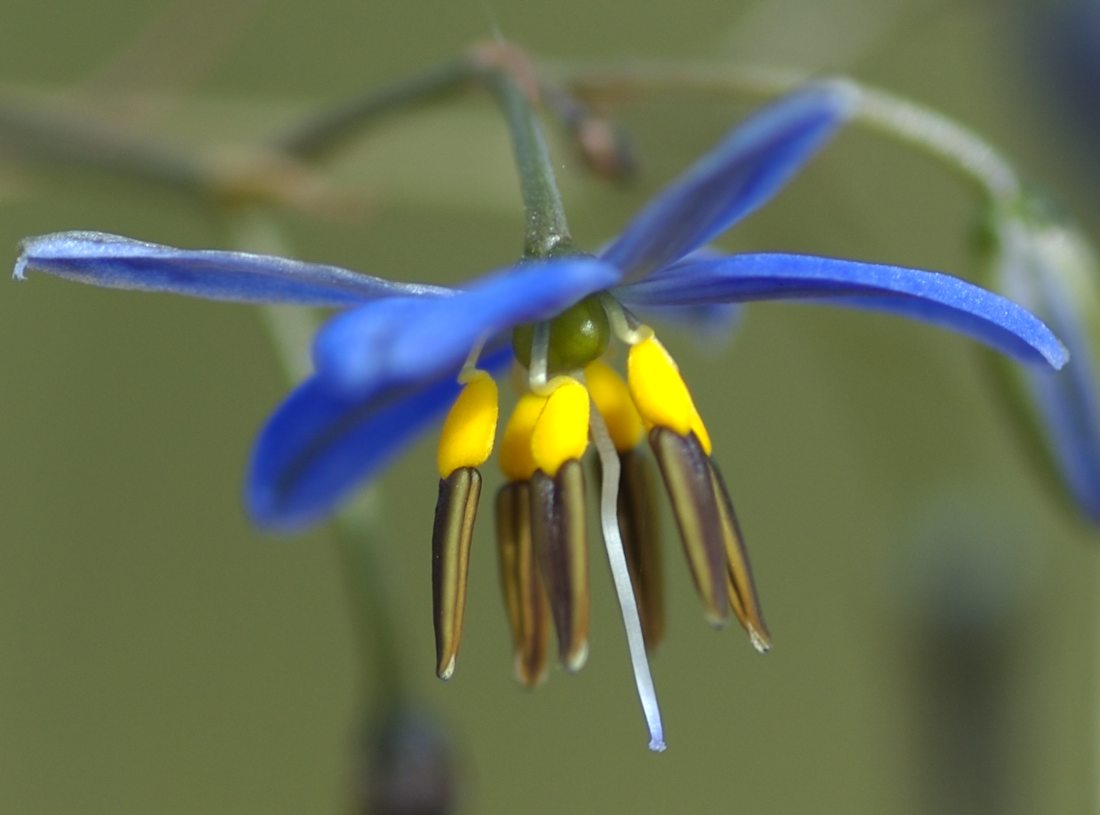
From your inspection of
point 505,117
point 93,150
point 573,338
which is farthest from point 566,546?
point 93,150

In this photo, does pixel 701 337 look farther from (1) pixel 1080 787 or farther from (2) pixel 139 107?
(1) pixel 1080 787

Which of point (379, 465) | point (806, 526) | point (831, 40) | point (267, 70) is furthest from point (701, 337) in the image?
point (806, 526)

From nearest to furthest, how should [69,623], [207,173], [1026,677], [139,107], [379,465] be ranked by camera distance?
[379,465]
[207,173]
[139,107]
[1026,677]
[69,623]

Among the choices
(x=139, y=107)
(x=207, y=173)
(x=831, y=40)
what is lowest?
(x=207, y=173)

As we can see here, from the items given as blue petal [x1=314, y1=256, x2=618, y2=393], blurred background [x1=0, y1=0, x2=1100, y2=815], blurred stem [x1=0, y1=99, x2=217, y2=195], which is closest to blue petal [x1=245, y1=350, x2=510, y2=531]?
blue petal [x1=314, y1=256, x2=618, y2=393]

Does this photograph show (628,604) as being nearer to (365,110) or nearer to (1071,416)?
(1071,416)

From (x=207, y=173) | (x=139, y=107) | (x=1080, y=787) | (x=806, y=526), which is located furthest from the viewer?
Result: (x=806, y=526)

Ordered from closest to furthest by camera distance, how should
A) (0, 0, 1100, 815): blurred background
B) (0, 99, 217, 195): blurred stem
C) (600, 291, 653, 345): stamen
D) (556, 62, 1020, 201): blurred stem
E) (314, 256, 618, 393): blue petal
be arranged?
(314, 256, 618, 393): blue petal, (600, 291, 653, 345): stamen, (556, 62, 1020, 201): blurred stem, (0, 99, 217, 195): blurred stem, (0, 0, 1100, 815): blurred background

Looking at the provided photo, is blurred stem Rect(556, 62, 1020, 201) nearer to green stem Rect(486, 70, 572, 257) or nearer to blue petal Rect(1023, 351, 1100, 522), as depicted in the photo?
blue petal Rect(1023, 351, 1100, 522)
